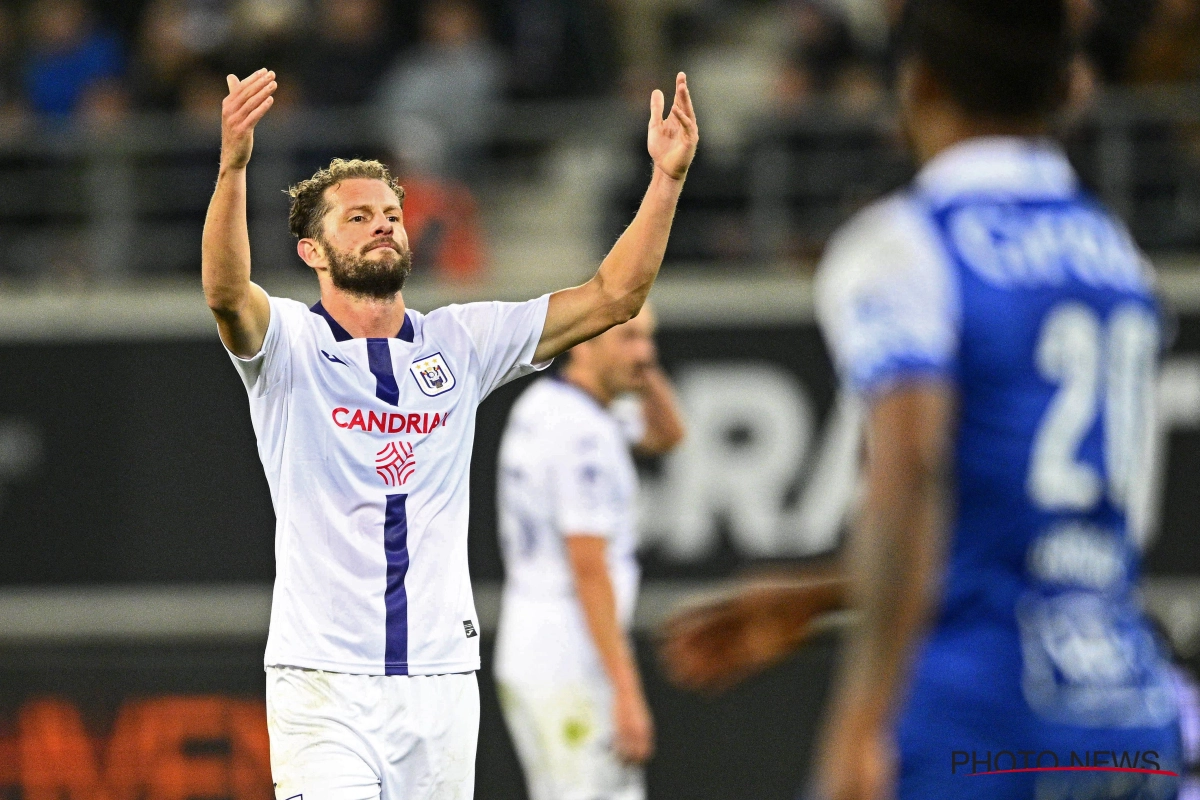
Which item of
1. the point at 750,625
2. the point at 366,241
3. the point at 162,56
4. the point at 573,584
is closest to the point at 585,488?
the point at 573,584

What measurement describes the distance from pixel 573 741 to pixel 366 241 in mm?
2427

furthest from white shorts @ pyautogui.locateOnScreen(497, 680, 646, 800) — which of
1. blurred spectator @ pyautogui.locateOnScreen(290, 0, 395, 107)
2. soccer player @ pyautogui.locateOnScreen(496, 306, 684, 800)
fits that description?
blurred spectator @ pyautogui.locateOnScreen(290, 0, 395, 107)

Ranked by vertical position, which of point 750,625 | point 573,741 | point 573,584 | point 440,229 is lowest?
point 573,741

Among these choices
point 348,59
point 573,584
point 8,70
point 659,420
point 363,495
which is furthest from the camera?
point 8,70

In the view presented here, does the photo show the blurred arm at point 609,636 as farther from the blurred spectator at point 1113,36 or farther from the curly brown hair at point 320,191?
the blurred spectator at point 1113,36

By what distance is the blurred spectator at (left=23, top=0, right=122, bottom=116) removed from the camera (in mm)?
11906

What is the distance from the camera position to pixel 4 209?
37.6 feet

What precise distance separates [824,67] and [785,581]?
8184 millimetres

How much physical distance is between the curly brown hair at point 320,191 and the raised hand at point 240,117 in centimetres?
49

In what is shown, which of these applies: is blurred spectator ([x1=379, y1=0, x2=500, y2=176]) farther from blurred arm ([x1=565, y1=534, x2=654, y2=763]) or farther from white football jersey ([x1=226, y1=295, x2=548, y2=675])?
white football jersey ([x1=226, y1=295, x2=548, y2=675])

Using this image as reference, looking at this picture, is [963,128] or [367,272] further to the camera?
[367,272]

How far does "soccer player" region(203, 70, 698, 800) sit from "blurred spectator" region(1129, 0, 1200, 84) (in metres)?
5.98

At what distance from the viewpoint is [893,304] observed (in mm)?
2604

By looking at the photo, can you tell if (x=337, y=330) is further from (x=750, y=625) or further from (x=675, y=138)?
(x=750, y=625)
